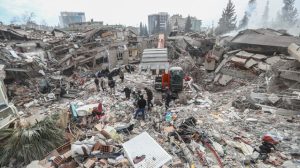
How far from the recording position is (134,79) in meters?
11.7

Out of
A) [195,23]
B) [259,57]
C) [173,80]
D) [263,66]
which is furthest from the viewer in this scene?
[195,23]

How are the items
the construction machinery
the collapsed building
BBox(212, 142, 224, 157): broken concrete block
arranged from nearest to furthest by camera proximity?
the collapsed building → BBox(212, 142, 224, 157): broken concrete block → the construction machinery

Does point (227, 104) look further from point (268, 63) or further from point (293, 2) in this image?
point (293, 2)

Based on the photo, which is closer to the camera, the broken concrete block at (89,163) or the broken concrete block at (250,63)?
the broken concrete block at (89,163)

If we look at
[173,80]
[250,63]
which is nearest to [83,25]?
[173,80]

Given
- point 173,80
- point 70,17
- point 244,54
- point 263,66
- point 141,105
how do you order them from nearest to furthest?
point 141,105, point 173,80, point 263,66, point 244,54, point 70,17

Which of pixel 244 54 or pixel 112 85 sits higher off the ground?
pixel 244 54

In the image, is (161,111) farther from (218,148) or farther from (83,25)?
(83,25)

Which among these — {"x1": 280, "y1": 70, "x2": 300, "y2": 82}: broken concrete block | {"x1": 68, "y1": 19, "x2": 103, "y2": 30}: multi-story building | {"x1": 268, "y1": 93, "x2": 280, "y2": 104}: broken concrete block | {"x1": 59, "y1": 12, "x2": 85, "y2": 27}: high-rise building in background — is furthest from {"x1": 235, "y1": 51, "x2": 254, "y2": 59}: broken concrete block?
{"x1": 59, "y1": 12, "x2": 85, "y2": 27}: high-rise building in background

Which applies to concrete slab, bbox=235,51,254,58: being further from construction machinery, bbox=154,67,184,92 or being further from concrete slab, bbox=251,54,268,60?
construction machinery, bbox=154,67,184,92

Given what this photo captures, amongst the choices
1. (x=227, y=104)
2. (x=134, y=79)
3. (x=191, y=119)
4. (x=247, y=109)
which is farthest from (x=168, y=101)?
(x=134, y=79)

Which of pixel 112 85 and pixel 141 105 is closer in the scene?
pixel 141 105

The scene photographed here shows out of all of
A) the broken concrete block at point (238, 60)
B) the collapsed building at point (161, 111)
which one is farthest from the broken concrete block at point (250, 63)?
the broken concrete block at point (238, 60)

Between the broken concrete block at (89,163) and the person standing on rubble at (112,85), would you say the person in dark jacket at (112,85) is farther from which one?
the broken concrete block at (89,163)
